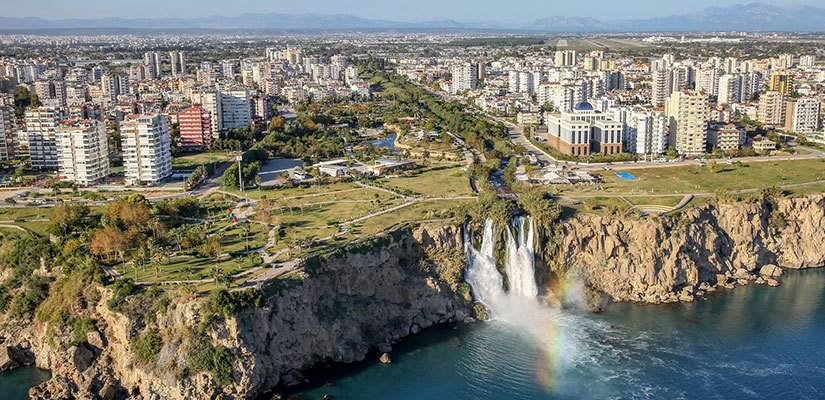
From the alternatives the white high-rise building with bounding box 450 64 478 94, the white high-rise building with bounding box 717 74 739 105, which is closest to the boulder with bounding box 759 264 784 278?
the white high-rise building with bounding box 717 74 739 105

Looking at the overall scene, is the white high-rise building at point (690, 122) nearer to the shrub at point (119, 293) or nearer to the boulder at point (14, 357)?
the shrub at point (119, 293)

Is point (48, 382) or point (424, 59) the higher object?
point (424, 59)

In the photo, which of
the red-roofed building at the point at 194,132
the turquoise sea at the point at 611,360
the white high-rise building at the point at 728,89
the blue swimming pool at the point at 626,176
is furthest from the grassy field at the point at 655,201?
the white high-rise building at the point at 728,89

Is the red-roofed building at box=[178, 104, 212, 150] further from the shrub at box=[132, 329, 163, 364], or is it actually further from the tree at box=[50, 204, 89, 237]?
the shrub at box=[132, 329, 163, 364]

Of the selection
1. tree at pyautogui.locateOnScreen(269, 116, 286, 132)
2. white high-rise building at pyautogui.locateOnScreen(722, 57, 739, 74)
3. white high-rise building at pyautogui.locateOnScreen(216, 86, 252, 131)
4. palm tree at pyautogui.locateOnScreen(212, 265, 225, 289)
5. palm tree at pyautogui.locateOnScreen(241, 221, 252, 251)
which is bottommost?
palm tree at pyautogui.locateOnScreen(212, 265, 225, 289)

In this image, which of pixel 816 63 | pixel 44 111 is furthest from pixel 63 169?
pixel 816 63

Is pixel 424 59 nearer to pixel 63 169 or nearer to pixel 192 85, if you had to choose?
pixel 192 85

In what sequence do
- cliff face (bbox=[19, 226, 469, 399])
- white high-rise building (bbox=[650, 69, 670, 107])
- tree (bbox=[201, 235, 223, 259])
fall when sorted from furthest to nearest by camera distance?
1. white high-rise building (bbox=[650, 69, 670, 107])
2. tree (bbox=[201, 235, 223, 259])
3. cliff face (bbox=[19, 226, 469, 399])
